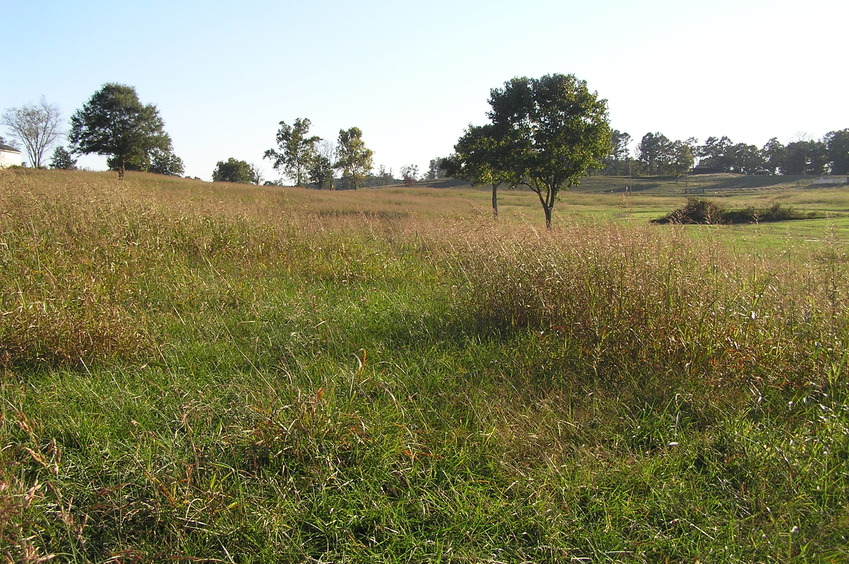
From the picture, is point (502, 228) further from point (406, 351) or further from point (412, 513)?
point (412, 513)

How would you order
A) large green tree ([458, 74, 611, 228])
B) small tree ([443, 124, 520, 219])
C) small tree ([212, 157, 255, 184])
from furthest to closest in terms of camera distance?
small tree ([212, 157, 255, 184]) → small tree ([443, 124, 520, 219]) → large green tree ([458, 74, 611, 228])

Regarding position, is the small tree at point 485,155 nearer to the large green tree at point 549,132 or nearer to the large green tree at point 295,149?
the large green tree at point 549,132

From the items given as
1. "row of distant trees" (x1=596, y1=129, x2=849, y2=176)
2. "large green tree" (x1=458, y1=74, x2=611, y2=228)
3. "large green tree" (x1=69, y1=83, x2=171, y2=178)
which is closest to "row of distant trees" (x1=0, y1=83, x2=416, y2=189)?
"large green tree" (x1=69, y1=83, x2=171, y2=178)

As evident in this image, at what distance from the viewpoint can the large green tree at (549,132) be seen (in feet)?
69.3

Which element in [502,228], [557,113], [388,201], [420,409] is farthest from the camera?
[388,201]

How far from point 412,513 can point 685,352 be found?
2.29 m

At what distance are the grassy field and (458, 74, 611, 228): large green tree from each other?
16.7m

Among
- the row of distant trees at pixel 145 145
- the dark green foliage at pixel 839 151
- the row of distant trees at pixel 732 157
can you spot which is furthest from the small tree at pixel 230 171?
the dark green foliage at pixel 839 151

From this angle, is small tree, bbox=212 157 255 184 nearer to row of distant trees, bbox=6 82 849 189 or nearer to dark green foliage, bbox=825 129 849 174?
row of distant trees, bbox=6 82 849 189

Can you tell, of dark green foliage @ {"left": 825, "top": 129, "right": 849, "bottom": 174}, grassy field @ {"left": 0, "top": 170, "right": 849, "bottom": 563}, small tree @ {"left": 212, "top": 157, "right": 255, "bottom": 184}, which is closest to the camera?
grassy field @ {"left": 0, "top": 170, "right": 849, "bottom": 563}

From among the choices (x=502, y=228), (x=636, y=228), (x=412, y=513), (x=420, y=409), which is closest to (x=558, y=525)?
(x=412, y=513)

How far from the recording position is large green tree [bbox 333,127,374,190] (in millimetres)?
54094

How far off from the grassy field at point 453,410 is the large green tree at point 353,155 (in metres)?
50.7

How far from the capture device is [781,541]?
2000mm
